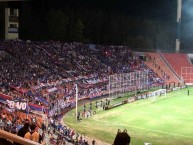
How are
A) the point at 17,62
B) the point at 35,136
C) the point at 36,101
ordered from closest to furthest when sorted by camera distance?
the point at 35,136, the point at 36,101, the point at 17,62

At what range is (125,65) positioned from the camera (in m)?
51.0

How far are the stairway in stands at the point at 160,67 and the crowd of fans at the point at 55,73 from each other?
5.64 feet

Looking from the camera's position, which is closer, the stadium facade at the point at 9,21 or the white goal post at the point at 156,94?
the white goal post at the point at 156,94

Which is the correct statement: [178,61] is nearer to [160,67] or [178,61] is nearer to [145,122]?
[160,67]

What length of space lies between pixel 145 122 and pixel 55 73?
1467 cm

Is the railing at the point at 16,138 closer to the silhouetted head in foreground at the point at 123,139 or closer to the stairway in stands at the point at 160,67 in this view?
the silhouetted head in foreground at the point at 123,139

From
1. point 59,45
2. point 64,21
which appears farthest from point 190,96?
point 64,21

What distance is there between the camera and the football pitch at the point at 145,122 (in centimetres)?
2514

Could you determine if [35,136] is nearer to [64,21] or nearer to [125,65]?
[125,65]

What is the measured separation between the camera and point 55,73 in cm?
4128

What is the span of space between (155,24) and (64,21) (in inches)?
746

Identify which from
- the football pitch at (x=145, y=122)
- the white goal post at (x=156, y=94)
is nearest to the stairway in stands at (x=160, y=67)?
the white goal post at (x=156, y=94)

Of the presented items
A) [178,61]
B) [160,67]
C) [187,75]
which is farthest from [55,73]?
[178,61]

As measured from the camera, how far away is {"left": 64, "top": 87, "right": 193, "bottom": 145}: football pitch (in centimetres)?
2514
